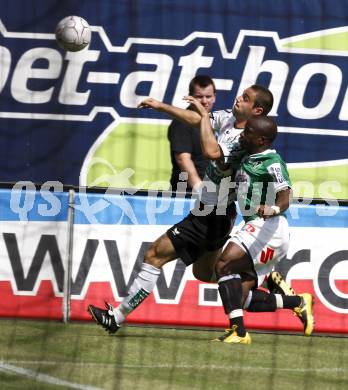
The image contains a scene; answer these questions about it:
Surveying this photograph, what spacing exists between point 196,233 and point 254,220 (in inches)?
18.5

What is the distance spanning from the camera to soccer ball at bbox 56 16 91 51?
387 inches

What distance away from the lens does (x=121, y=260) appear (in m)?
9.21

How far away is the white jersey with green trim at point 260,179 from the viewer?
7.84 metres

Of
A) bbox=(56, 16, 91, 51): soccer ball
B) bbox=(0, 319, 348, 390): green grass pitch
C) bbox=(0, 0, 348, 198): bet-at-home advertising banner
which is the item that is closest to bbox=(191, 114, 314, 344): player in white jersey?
bbox=(0, 319, 348, 390): green grass pitch

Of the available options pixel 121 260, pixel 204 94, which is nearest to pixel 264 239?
pixel 121 260

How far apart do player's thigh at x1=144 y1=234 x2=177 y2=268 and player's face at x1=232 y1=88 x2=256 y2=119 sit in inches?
42.5

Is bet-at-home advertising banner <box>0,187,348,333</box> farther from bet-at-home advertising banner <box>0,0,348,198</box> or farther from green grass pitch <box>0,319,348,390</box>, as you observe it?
bet-at-home advertising banner <box>0,0,348,198</box>

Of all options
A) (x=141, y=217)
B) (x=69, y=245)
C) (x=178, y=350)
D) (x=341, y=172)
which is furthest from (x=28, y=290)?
(x=341, y=172)

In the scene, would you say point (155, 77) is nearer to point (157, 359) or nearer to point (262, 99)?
point (262, 99)

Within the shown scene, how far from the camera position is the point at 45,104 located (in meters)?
11.4

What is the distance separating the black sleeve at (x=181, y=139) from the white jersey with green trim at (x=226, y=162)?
1.34 meters

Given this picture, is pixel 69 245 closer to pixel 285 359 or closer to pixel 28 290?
pixel 28 290

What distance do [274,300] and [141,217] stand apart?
1456 millimetres

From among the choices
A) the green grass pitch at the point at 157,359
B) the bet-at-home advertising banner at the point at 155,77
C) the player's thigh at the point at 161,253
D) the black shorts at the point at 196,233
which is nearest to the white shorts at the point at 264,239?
the black shorts at the point at 196,233
